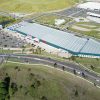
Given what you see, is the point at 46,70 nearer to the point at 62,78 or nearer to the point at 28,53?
the point at 62,78

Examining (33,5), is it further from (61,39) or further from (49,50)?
(49,50)

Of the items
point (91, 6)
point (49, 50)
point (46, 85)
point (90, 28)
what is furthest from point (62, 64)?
point (91, 6)

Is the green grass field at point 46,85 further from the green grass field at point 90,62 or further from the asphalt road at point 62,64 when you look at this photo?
the green grass field at point 90,62

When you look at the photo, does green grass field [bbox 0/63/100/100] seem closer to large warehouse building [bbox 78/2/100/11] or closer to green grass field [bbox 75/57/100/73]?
green grass field [bbox 75/57/100/73]

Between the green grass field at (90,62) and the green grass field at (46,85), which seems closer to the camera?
the green grass field at (46,85)

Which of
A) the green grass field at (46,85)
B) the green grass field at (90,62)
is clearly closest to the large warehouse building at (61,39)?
the green grass field at (90,62)

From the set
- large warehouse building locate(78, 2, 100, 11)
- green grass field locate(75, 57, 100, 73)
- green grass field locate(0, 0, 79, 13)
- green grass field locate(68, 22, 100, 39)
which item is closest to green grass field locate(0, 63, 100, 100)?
green grass field locate(75, 57, 100, 73)

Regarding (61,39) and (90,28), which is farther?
(90,28)
